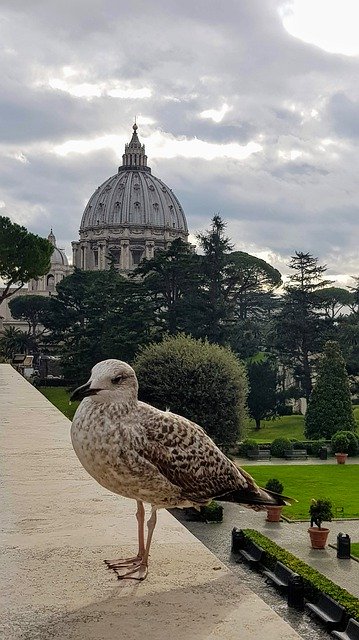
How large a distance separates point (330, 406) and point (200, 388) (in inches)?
407

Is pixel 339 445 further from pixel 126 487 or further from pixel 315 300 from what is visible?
pixel 126 487

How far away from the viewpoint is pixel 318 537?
18.0 metres

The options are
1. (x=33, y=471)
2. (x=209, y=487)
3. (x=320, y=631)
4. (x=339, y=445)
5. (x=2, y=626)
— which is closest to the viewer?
(x=2, y=626)

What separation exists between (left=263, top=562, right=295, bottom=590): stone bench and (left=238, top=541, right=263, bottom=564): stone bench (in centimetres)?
107

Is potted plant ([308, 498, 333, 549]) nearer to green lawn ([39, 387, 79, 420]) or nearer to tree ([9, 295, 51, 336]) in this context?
green lawn ([39, 387, 79, 420])

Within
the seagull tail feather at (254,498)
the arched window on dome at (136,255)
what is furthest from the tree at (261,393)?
the arched window on dome at (136,255)

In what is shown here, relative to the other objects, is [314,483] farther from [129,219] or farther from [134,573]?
[129,219]

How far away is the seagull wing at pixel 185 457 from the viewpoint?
423 cm

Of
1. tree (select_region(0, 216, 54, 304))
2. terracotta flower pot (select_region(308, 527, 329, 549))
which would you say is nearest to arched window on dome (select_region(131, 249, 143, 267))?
tree (select_region(0, 216, 54, 304))

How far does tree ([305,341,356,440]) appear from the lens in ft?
125

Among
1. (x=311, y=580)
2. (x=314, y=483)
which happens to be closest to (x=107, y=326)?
(x=314, y=483)

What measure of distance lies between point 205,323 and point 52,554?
49.6 metres

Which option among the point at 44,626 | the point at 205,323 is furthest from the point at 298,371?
the point at 44,626

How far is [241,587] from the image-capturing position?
405 centimetres
